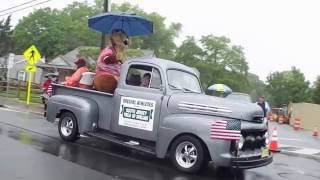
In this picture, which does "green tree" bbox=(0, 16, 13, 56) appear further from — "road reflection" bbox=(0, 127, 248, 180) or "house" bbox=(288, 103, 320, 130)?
"road reflection" bbox=(0, 127, 248, 180)

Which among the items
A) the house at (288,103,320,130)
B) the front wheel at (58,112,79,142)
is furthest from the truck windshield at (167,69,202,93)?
the house at (288,103,320,130)

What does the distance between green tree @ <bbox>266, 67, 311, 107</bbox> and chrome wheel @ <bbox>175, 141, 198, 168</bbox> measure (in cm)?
7352

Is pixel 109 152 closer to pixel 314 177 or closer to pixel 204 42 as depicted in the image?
pixel 314 177

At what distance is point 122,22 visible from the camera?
46.5 ft

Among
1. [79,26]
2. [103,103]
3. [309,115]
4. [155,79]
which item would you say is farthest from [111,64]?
[79,26]

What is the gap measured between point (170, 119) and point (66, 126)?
333cm

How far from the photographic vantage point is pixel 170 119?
10305 millimetres

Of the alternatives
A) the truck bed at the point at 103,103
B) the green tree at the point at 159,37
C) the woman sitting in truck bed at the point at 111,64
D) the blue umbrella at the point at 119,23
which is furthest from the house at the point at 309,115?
the green tree at the point at 159,37

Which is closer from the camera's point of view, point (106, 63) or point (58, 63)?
point (106, 63)

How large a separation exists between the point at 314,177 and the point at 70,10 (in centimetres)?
8089

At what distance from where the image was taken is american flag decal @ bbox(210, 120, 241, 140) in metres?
A: 9.50

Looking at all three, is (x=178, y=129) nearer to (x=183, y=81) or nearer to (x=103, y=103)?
(x=183, y=81)

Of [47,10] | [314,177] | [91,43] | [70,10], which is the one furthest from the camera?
[70,10]

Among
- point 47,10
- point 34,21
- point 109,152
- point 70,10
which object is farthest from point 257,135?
point 70,10
